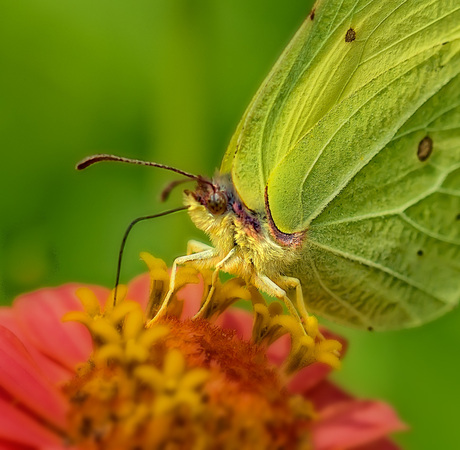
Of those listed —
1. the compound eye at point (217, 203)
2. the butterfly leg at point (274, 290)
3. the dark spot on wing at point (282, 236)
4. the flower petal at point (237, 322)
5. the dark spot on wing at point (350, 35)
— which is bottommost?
the flower petal at point (237, 322)

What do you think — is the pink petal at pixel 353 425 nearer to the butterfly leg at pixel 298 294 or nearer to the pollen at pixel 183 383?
the pollen at pixel 183 383

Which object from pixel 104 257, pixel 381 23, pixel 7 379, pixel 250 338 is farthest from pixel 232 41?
pixel 7 379

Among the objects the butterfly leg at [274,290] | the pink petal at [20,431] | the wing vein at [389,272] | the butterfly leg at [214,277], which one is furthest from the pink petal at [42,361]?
the wing vein at [389,272]

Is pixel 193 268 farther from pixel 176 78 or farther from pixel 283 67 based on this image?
pixel 176 78

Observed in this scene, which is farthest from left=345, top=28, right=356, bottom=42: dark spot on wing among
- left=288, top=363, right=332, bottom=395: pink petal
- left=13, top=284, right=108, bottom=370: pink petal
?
left=13, top=284, right=108, bottom=370: pink petal

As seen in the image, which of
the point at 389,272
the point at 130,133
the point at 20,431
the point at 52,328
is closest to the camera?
the point at 20,431

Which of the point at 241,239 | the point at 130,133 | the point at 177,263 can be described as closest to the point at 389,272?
the point at 241,239

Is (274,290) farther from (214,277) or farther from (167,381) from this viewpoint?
(167,381)
